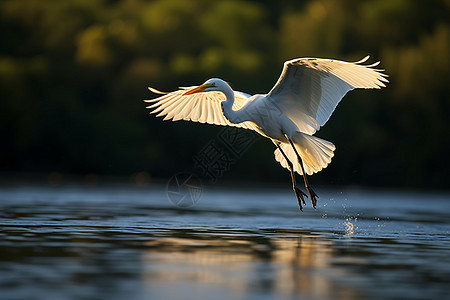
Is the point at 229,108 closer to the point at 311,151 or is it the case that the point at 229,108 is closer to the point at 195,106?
the point at 311,151

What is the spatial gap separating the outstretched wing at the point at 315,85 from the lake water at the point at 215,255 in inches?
73.9

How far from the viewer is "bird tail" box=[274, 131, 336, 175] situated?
48.1 ft

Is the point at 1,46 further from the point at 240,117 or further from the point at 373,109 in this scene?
the point at 240,117

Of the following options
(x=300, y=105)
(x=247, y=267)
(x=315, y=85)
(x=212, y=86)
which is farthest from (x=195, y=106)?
(x=247, y=267)

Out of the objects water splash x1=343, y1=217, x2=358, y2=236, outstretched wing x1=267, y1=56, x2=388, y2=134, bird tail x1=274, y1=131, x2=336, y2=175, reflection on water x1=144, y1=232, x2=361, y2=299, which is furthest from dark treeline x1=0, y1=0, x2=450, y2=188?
reflection on water x1=144, y1=232, x2=361, y2=299

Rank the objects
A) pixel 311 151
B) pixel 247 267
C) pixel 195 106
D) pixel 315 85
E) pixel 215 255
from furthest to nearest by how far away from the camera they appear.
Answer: pixel 195 106 → pixel 311 151 → pixel 315 85 → pixel 215 255 → pixel 247 267

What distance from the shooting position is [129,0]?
5688cm

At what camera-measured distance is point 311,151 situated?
14.8 meters

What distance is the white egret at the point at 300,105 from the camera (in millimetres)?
13781

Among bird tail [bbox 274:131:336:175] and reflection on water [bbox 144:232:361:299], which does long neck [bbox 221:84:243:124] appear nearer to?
bird tail [bbox 274:131:336:175]

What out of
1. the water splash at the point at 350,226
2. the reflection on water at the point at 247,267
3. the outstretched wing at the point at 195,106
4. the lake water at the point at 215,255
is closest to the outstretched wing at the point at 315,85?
the outstretched wing at the point at 195,106

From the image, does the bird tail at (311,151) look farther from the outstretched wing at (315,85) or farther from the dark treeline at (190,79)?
the dark treeline at (190,79)

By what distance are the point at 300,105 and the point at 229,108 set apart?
1.17 metres

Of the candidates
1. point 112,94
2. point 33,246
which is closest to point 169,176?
point 112,94
